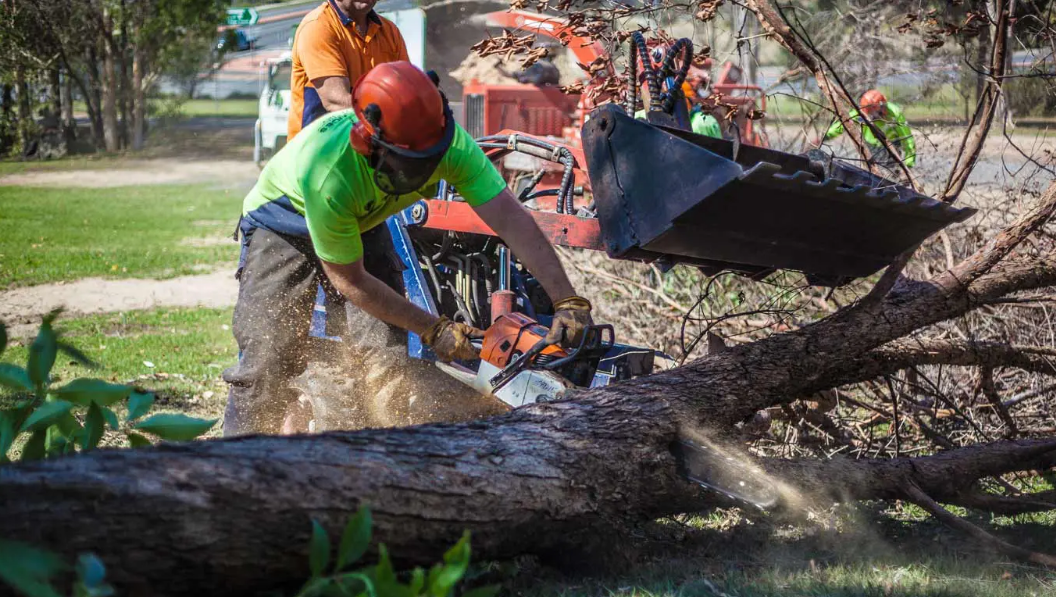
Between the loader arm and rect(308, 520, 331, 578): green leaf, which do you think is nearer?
rect(308, 520, 331, 578): green leaf

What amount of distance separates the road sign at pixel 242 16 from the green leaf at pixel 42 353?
23.2m

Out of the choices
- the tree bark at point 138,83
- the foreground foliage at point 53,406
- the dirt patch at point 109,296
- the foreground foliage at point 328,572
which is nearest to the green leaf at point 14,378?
the foreground foliage at point 53,406

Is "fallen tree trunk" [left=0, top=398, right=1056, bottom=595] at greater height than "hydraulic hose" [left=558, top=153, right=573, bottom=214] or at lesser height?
lesser

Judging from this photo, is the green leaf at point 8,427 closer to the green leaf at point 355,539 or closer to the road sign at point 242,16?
the green leaf at point 355,539

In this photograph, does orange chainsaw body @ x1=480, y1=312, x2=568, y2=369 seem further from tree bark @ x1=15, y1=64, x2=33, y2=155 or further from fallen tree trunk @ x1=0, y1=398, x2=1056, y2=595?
tree bark @ x1=15, y1=64, x2=33, y2=155

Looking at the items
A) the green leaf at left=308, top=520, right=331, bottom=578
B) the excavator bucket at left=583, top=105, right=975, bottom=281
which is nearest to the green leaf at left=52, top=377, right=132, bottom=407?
the green leaf at left=308, top=520, right=331, bottom=578

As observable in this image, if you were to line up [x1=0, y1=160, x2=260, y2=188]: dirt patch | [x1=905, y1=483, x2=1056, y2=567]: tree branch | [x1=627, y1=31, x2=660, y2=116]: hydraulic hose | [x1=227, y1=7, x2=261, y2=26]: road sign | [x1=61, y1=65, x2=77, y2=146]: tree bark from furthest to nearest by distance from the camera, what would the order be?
1. [x1=227, y1=7, x2=261, y2=26]: road sign
2. [x1=61, y1=65, x2=77, y2=146]: tree bark
3. [x1=0, y1=160, x2=260, y2=188]: dirt patch
4. [x1=627, y1=31, x2=660, y2=116]: hydraulic hose
5. [x1=905, y1=483, x2=1056, y2=567]: tree branch

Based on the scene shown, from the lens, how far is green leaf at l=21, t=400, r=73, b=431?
2336 millimetres

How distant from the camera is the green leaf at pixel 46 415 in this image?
234cm

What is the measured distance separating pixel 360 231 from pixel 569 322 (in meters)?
0.97

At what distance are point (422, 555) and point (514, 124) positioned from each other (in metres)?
10.8

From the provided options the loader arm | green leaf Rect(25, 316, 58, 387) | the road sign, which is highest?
the road sign

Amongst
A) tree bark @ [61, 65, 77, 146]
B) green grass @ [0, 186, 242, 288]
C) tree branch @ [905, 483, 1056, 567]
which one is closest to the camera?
tree branch @ [905, 483, 1056, 567]

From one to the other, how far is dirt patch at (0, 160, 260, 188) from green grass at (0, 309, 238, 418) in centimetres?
1151
